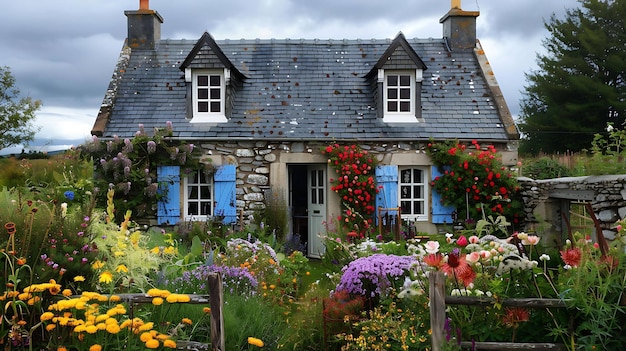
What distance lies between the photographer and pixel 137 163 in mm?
10508

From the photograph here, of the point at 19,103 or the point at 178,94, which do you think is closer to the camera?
the point at 178,94

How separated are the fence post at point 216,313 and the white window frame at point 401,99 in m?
8.13

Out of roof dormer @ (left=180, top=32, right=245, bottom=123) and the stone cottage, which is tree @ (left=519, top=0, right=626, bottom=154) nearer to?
the stone cottage

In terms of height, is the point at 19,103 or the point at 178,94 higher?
the point at 19,103

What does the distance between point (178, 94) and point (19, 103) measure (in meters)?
19.2

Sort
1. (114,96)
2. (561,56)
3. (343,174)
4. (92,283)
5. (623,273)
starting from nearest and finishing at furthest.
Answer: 1. (623,273)
2. (92,283)
3. (343,174)
4. (114,96)
5. (561,56)

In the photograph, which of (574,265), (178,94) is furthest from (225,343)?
(178,94)

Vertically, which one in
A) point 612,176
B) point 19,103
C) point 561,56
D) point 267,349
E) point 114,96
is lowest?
point 267,349

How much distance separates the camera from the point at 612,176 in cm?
791

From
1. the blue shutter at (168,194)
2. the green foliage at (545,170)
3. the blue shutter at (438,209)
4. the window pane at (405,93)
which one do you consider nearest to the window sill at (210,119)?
the blue shutter at (168,194)

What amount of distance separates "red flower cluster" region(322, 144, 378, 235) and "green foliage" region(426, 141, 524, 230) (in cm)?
135

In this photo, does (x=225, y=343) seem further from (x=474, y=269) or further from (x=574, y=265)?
(x=574, y=265)

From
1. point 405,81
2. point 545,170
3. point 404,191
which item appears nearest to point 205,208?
point 404,191

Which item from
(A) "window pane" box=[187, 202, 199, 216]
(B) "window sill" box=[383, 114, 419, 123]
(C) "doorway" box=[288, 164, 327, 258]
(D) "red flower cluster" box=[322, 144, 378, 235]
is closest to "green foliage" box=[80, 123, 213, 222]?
(A) "window pane" box=[187, 202, 199, 216]
